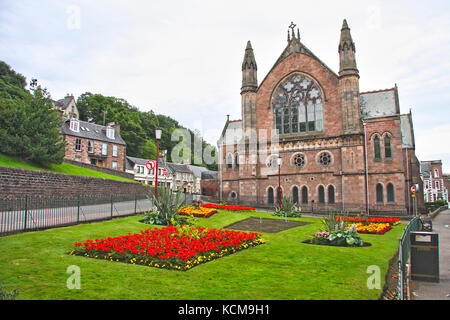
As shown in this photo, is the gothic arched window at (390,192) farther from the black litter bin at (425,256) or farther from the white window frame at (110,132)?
the white window frame at (110,132)

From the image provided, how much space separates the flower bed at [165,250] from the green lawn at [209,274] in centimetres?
39

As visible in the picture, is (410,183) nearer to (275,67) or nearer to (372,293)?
(275,67)

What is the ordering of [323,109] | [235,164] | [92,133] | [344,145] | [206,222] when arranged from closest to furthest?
[206,222] → [344,145] → [323,109] → [235,164] → [92,133]

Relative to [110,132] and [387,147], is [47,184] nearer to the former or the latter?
[387,147]

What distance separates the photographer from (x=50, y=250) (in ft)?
33.4

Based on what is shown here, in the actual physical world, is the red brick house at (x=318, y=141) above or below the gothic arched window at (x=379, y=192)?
above

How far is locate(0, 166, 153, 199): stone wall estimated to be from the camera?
69.6 ft

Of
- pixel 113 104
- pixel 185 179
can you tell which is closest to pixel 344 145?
pixel 185 179

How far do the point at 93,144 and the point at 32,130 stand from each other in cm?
1937

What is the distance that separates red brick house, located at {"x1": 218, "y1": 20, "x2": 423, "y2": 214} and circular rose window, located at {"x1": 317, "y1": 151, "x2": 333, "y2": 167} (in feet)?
0.33

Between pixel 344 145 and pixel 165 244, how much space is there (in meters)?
26.2

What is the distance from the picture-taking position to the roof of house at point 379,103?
32.2 metres

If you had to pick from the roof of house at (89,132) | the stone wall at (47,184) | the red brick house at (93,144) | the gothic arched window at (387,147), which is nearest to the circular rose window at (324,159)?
the gothic arched window at (387,147)

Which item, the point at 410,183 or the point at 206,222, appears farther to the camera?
the point at 410,183
